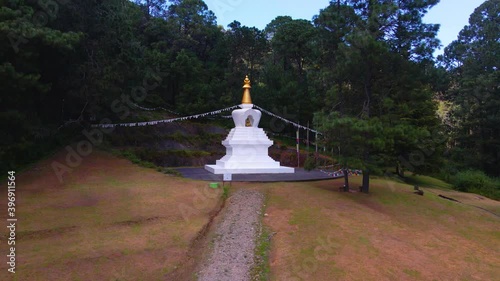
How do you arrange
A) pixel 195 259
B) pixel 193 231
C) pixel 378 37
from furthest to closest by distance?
pixel 378 37 < pixel 193 231 < pixel 195 259

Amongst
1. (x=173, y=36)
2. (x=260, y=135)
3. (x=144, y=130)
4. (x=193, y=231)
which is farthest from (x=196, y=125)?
(x=193, y=231)

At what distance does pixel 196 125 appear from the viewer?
29.5m

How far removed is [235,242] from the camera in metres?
8.60

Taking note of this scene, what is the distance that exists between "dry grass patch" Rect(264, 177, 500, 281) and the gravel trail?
544 mm

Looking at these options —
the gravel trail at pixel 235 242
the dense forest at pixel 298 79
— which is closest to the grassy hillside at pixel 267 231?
the gravel trail at pixel 235 242

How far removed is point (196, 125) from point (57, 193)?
17891 mm

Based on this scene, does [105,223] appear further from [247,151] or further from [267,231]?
[247,151]

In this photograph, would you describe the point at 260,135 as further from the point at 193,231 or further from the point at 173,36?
the point at 173,36

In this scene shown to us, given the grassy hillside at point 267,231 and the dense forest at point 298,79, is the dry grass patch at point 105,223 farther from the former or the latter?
the dense forest at point 298,79

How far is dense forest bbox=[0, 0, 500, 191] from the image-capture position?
44.0 ft

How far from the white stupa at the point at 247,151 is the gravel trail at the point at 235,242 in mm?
6663

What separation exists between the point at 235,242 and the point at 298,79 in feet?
101

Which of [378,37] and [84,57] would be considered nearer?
[378,37]

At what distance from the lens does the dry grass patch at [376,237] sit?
7430mm
